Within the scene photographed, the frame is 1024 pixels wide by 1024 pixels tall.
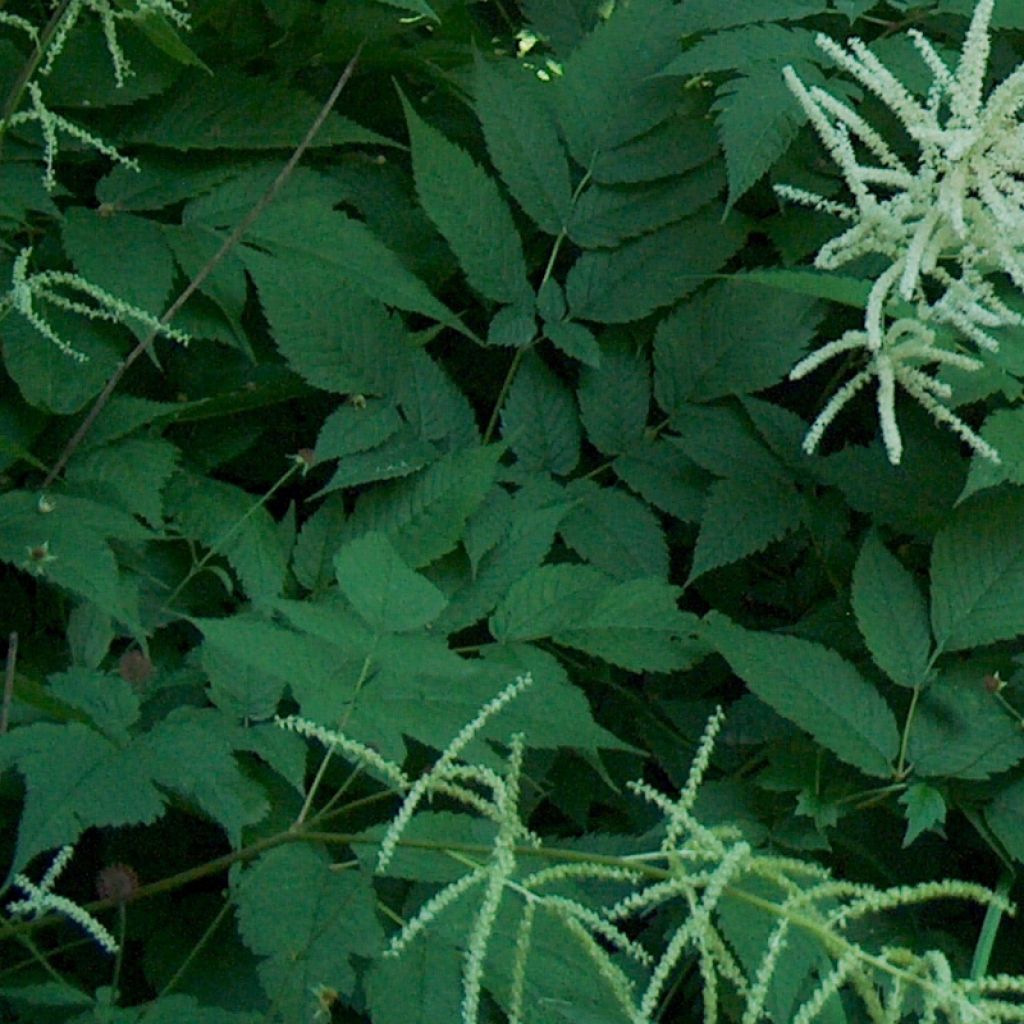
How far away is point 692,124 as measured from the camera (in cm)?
212

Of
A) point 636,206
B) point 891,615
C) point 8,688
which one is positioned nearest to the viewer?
point 8,688

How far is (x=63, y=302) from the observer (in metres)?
1.69

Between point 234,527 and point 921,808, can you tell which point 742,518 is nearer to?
point 921,808

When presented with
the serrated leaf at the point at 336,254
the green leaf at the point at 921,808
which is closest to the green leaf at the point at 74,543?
the serrated leaf at the point at 336,254

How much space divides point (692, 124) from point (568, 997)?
128 centimetres

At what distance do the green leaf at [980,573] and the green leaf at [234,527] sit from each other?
2.80ft

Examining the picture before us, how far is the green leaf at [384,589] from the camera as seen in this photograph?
141 centimetres

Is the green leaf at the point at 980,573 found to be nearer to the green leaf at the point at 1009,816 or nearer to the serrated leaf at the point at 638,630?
the green leaf at the point at 1009,816

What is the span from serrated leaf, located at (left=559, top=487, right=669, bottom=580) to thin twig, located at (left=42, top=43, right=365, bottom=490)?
60 cm

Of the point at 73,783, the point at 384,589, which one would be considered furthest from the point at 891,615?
the point at 73,783

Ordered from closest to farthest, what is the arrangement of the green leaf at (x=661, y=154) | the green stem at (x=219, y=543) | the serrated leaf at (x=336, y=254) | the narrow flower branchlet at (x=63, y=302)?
the narrow flower branchlet at (x=63, y=302), the green stem at (x=219, y=543), the serrated leaf at (x=336, y=254), the green leaf at (x=661, y=154)

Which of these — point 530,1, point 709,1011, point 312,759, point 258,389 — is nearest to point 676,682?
point 312,759

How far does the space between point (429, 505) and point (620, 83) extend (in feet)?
2.40

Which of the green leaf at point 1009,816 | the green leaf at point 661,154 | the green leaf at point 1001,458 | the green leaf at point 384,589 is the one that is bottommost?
the green leaf at point 1009,816
